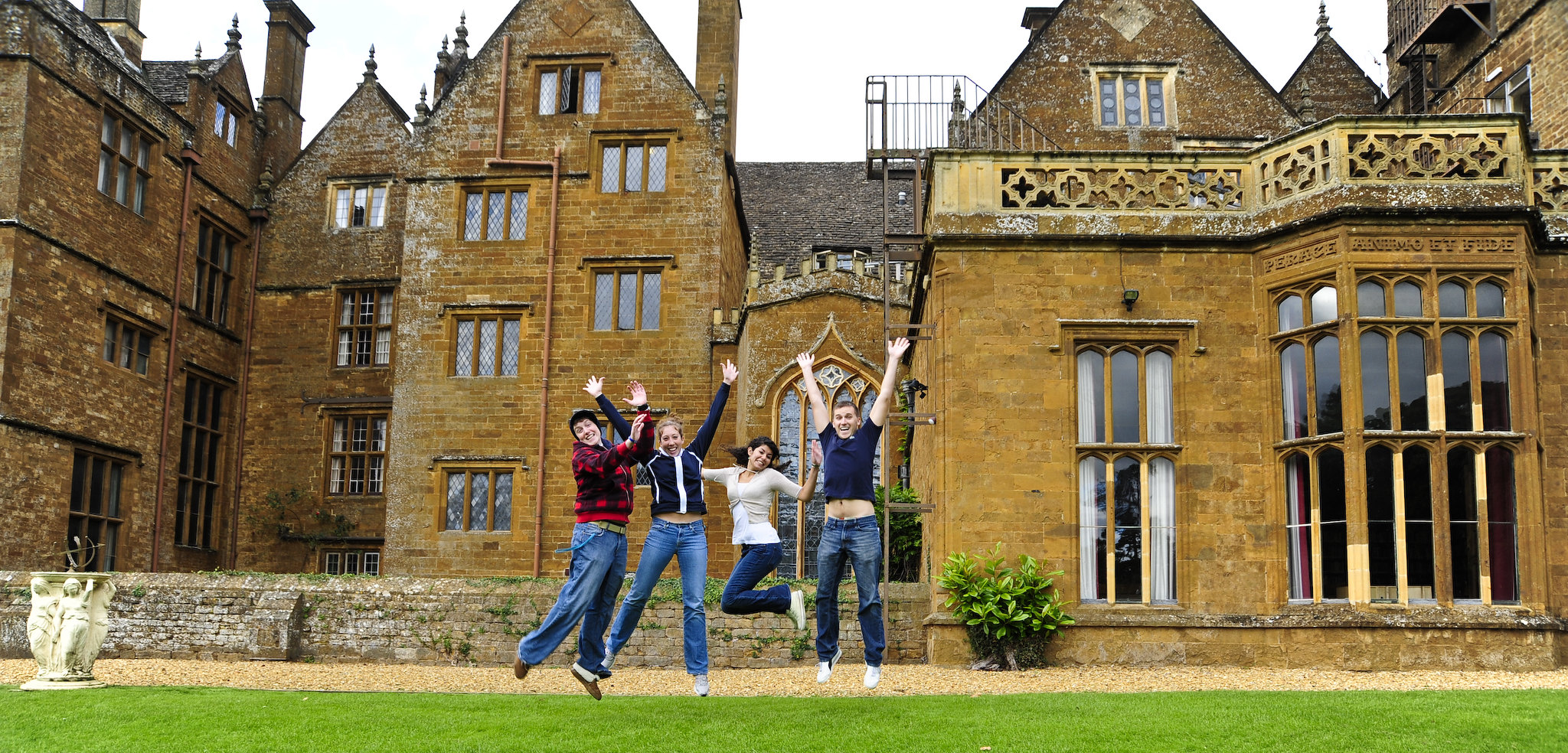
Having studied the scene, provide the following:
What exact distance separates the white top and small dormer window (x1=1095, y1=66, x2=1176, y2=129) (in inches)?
632

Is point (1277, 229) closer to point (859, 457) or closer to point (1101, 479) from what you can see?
point (1101, 479)

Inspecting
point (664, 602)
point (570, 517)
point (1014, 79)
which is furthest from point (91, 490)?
point (1014, 79)

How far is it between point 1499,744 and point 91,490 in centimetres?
2378

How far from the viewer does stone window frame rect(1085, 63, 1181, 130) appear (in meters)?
24.4

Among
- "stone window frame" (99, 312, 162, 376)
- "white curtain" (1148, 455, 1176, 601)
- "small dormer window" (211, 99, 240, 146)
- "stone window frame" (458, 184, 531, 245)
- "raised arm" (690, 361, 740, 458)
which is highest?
"small dormer window" (211, 99, 240, 146)

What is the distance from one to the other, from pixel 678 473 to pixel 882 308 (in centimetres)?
1433

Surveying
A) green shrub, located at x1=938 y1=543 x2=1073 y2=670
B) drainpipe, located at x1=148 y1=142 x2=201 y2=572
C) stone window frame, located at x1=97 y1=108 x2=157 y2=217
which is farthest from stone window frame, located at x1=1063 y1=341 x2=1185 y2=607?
drainpipe, located at x1=148 y1=142 x2=201 y2=572

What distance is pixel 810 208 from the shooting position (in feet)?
105

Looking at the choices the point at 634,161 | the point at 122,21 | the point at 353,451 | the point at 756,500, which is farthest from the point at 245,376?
the point at 756,500

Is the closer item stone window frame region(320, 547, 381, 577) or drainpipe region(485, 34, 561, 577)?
drainpipe region(485, 34, 561, 577)

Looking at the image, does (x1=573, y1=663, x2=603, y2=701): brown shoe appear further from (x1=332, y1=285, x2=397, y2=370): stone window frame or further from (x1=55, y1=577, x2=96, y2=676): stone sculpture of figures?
(x1=332, y1=285, x2=397, y2=370): stone window frame

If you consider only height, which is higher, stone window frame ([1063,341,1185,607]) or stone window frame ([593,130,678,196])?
stone window frame ([593,130,678,196])

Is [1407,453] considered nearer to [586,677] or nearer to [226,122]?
[586,677]

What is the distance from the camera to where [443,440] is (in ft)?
86.0
